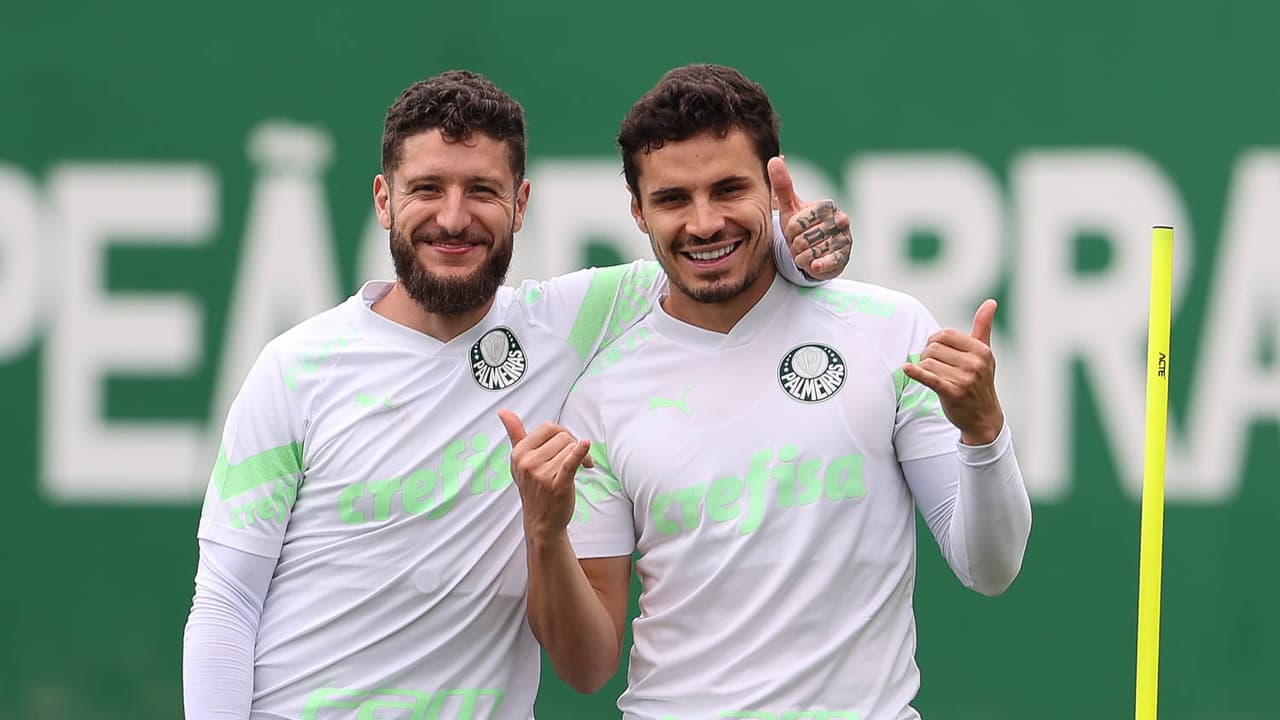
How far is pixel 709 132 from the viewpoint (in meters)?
2.52

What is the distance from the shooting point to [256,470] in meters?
2.56

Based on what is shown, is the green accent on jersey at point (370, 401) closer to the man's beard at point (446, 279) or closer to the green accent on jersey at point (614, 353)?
the man's beard at point (446, 279)

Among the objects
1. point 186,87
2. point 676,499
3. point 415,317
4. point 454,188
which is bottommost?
point 676,499

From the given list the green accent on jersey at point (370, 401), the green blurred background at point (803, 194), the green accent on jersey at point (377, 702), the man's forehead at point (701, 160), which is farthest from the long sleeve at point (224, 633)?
the green blurred background at point (803, 194)

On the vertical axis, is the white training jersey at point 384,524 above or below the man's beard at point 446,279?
below

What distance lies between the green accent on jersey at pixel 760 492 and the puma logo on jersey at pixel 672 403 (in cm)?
14

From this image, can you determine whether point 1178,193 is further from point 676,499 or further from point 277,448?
point 277,448

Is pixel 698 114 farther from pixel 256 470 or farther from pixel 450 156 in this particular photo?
pixel 256 470

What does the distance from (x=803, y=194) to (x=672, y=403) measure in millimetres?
1717

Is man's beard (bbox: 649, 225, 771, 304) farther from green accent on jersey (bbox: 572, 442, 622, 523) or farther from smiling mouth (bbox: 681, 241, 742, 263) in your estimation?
green accent on jersey (bbox: 572, 442, 622, 523)

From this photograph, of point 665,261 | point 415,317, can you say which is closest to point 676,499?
point 665,261

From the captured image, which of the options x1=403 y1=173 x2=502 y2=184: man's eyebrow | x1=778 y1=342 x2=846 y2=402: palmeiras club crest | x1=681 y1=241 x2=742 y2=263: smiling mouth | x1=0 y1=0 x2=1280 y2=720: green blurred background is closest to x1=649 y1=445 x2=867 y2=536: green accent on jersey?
x1=778 y1=342 x2=846 y2=402: palmeiras club crest

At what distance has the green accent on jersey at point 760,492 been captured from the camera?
2.46 metres

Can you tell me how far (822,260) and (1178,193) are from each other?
1.98 m
